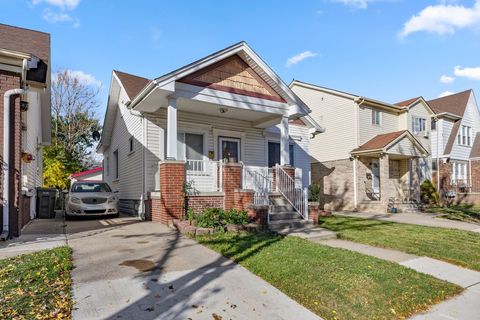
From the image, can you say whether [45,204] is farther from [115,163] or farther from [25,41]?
[25,41]

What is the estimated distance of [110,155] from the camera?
1800cm

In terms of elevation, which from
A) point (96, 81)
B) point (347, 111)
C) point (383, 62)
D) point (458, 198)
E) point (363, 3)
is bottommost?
point (458, 198)

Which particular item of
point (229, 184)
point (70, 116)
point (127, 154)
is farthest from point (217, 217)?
point (70, 116)

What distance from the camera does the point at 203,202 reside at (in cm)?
964

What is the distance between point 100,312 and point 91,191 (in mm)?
9145

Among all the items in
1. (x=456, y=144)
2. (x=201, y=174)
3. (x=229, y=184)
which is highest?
(x=456, y=144)

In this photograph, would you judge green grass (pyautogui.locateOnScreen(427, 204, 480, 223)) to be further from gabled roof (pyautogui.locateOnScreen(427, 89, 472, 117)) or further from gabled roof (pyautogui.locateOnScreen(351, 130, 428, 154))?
gabled roof (pyautogui.locateOnScreen(427, 89, 472, 117))

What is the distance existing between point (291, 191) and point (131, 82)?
7547mm

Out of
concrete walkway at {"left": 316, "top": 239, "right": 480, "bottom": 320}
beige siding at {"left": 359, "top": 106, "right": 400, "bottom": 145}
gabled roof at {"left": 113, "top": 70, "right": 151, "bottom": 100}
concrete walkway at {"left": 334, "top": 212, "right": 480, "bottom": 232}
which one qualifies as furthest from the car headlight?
beige siding at {"left": 359, "top": 106, "right": 400, "bottom": 145}

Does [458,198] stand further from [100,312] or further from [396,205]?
[100,312]

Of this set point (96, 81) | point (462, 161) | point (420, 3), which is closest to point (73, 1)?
point (420, 3)

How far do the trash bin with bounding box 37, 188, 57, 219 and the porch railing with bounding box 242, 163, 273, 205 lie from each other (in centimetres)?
774

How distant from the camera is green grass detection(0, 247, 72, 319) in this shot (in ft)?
11.0

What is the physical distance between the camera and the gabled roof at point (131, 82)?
1197 cm
